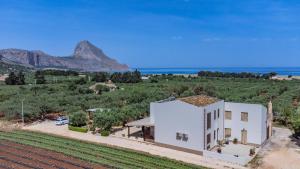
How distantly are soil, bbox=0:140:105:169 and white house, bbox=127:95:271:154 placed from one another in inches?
363

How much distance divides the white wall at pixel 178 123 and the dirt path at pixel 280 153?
6010 millimetres

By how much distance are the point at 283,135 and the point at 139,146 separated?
1760 centimetres

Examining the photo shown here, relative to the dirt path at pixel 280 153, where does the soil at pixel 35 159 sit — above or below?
above

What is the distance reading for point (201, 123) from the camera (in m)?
28.8

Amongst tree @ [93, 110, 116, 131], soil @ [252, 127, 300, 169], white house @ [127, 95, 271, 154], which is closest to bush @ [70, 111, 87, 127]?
tree @ [93, 110, 116, 131]

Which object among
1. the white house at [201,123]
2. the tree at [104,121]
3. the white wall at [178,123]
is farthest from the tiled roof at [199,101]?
the tree at [104,121]

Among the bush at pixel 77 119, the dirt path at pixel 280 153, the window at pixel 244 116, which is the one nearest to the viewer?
the dirt path at pixel 280 153

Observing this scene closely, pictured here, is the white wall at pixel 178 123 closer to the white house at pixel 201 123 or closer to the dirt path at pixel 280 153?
the white house at pixel 201 123

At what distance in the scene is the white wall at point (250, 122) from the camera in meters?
31.8

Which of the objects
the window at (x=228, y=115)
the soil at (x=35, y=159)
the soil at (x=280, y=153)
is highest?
the window at (x=228, y=115)

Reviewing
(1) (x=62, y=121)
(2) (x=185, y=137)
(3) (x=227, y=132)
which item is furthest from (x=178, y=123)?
(1) (x=62, y=121)

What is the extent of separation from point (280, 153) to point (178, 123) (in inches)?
400

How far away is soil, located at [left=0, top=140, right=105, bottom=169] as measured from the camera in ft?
79.0

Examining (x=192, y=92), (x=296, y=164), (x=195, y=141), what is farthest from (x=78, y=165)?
(x=192, y=92)
